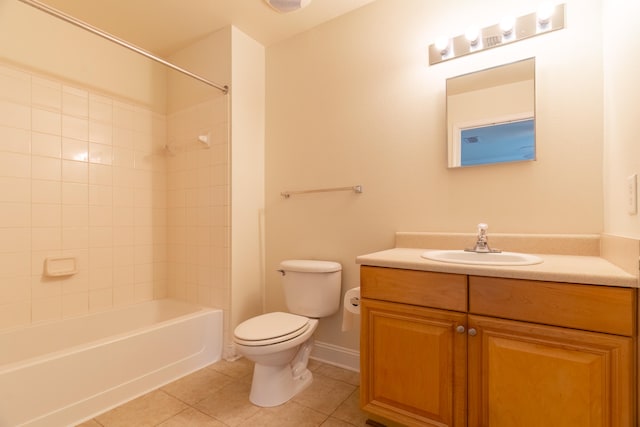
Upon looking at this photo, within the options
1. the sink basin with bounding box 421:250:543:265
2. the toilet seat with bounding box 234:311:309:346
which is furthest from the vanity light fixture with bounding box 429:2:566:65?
the toilet seat with bounding box 234:311:309:346

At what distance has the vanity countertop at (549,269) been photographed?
90 centimetres

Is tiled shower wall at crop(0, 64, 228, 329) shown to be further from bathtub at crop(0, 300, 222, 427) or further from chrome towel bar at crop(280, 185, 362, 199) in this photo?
chrome towel bar at crop(280, 185, 362, 199)

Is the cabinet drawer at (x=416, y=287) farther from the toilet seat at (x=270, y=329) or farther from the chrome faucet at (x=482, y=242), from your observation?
the toilet seat at (x=270, y=329)

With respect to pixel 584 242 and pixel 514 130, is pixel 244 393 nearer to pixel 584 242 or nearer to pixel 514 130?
pixel 584 242

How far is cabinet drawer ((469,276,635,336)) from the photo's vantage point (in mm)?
887

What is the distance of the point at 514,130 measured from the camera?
1464mm

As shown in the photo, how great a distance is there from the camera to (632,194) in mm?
976

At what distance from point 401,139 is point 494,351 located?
3.85 feet

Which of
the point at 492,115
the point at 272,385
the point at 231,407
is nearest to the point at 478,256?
the point at 492,115

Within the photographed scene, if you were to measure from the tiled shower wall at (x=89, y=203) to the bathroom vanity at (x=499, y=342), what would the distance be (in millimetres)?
1357

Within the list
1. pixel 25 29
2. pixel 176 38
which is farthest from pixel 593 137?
pixel 25 29

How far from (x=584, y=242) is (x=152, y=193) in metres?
2.79

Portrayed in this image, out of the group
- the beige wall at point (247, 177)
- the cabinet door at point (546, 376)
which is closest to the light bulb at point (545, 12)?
the cabinet door at point (546, 376)

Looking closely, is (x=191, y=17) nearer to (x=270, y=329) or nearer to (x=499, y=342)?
(x=270, y=329)
